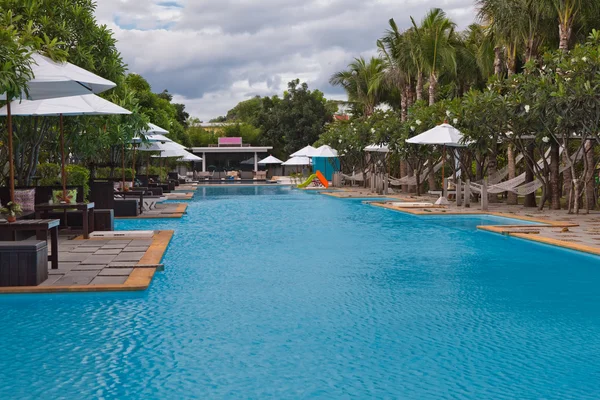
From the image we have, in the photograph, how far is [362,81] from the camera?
37.3 meters

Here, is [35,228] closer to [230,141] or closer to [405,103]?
[405,103]

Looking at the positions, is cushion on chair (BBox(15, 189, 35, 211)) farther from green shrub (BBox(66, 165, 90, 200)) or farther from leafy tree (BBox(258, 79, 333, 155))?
leafy tree (BBox(258, 79, 333, 155))

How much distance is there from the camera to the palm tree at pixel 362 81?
3597 centimetres

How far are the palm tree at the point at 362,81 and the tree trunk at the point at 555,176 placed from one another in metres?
18.6

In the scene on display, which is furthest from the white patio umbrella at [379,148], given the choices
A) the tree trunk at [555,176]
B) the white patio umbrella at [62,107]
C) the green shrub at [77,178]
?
the white patio umbrella at [62,107]

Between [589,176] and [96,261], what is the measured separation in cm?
1147

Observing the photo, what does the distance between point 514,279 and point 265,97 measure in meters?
49.7

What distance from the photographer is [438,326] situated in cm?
582

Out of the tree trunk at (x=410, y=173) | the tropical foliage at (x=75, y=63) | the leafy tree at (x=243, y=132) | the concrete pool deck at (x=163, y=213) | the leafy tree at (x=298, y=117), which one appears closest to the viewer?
the tropical foliage at (x=75, y=63)

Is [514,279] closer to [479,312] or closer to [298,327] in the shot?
[479,312]

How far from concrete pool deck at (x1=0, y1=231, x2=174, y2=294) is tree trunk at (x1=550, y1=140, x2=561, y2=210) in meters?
10.1

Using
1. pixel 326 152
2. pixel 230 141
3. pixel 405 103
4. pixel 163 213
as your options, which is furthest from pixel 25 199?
pixel 230 141

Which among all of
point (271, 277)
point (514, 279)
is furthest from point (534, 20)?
point (271, 277)

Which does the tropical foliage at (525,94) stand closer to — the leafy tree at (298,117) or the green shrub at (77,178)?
the green shrub at (77,178)
